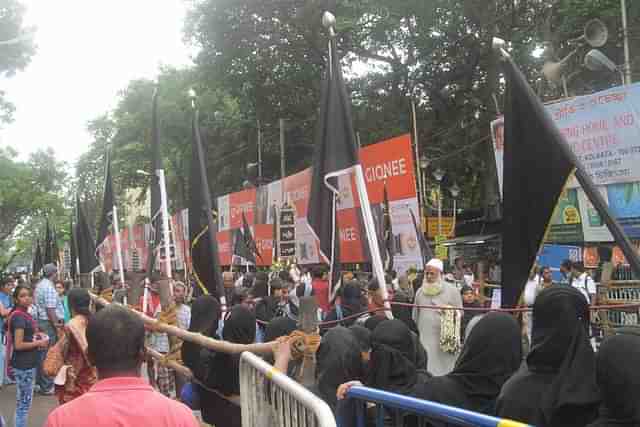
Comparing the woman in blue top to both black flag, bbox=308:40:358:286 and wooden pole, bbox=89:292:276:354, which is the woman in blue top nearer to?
wooden pole, bbox=89:292:276:354

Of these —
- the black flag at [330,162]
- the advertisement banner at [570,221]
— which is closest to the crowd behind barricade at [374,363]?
the black flag at [330,162]

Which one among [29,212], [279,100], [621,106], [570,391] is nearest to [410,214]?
[621,106]

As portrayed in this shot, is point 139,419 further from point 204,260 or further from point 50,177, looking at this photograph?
point 50,177

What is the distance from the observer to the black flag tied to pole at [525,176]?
4.37 meters

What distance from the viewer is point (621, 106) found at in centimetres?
1123

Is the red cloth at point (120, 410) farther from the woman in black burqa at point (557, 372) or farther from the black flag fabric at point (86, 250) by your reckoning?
the black flag fabric at point (86, 250)

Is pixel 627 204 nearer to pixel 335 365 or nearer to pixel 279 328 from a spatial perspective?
pixel 279 328

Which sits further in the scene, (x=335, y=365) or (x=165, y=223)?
(x=165, y=223)

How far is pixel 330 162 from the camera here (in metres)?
6.55

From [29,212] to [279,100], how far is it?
16674mm

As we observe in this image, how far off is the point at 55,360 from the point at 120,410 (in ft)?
10.3

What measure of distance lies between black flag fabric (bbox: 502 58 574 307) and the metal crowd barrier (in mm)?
1606

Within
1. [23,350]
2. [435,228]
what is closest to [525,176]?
[23,350]

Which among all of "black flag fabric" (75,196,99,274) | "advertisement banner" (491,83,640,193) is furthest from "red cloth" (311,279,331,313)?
"black flag fabric" (75,196,99,274)
